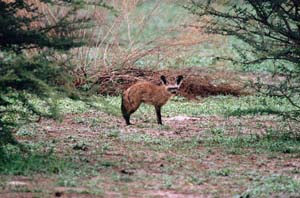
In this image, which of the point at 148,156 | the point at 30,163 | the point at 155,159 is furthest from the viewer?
the point at 148,156

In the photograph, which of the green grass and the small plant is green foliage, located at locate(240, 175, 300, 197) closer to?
the green grass

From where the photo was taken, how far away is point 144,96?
12.9 metres

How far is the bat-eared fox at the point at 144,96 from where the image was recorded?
1278 cm

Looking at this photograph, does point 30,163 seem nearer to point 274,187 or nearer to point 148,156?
point 148,156

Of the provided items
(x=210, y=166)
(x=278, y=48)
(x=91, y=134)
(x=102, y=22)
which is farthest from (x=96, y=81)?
(x=210, y=166)

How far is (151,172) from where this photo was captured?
958cm

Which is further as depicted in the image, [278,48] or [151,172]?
[278,48]

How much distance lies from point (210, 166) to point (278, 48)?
2.37 metres

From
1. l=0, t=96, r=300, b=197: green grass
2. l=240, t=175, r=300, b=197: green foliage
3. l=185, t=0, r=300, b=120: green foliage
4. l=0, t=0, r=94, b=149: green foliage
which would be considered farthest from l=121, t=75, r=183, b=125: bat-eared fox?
l=240, t=175, r=300, b=197: green foliage

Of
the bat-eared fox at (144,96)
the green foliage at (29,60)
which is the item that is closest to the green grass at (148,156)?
the bat-eared fox at (144,96)

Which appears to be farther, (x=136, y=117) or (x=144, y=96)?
(x=136, y=117)

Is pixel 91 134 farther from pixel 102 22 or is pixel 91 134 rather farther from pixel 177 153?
pixel 102 22

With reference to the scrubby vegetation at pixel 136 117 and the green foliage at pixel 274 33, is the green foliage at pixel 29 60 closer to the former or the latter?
the scrubby vegetation at pixel 136 117

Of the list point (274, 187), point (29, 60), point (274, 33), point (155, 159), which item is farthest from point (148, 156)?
point (274, 33)
